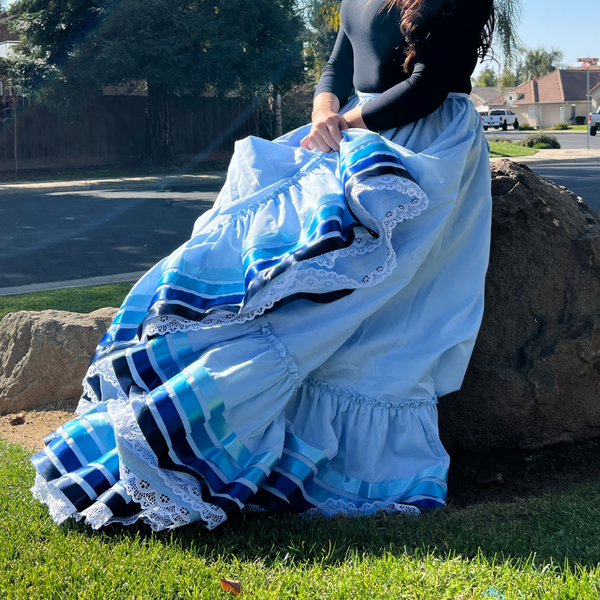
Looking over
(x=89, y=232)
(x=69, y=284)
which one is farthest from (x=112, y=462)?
(x=89, y=232)

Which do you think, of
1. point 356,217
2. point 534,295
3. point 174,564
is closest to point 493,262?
point 534,295

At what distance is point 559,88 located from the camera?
68.8 m

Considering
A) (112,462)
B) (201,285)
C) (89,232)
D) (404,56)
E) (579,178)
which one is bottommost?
(112,462)

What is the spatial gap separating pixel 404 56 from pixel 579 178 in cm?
1474

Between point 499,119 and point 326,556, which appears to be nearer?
point 326,556

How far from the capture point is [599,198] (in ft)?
39.9

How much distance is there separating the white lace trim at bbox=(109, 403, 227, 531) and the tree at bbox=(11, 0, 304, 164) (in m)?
17.4

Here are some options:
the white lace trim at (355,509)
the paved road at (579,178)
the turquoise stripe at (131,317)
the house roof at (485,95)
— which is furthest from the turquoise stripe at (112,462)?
the house roof at (485,95)

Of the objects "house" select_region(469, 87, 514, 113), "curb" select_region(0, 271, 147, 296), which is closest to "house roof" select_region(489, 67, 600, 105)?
"house" select_region(469, 87, 514, 113)

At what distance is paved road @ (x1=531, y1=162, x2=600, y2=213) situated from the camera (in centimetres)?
1250

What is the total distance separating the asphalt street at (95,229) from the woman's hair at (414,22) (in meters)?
4.95

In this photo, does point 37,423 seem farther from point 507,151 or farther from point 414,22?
point 507,151

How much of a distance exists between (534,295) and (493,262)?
0.76ft

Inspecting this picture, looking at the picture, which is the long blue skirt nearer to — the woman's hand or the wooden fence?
the woman's hand
